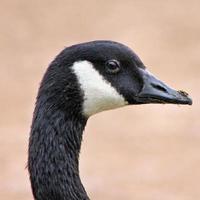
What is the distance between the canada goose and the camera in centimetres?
655

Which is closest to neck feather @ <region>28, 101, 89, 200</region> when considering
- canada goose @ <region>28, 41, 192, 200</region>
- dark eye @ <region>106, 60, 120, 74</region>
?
canada goose @ <region>28, 41, 192, 200</region>

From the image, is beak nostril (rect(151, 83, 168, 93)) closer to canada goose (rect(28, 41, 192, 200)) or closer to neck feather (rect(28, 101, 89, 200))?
canada goose (rect(28, 41, 192, 200))

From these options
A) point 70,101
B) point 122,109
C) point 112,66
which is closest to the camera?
point 70,101

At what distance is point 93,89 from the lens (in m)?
6.57

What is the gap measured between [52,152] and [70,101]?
0.30 metres

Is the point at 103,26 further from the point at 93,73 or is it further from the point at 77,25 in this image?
the point at 93,73

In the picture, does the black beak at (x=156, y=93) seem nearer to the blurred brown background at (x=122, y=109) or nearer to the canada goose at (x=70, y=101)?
the canada goose at (x=70, y=101)

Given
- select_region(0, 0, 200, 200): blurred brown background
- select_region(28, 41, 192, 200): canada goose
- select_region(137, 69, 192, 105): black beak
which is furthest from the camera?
select_region(0, 0, 200, 200): blurred brown background

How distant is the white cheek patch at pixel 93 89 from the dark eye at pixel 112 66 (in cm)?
7

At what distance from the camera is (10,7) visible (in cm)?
1470

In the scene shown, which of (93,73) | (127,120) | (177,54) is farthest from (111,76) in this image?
(177,54)

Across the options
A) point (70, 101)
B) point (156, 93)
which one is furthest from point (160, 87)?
point (70, 101)

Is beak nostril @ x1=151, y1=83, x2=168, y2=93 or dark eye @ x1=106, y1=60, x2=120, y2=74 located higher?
dark eye @ x1=106, y1=60, x2=120, y2=74

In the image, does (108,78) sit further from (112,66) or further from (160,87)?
(160,87)
